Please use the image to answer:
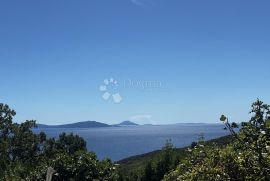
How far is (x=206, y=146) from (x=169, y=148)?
2489 cm

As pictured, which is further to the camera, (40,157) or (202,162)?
(40,157)

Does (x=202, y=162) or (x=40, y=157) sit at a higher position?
(x=202, y=162)

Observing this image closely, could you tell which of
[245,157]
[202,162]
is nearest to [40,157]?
[202,162]

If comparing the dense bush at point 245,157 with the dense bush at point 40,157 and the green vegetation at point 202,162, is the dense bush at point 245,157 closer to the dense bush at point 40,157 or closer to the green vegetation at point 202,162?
the green vegetation at point 202,162

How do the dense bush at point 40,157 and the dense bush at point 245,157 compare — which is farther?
the dense bush at point 40,157

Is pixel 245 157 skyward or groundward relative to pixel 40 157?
skyward

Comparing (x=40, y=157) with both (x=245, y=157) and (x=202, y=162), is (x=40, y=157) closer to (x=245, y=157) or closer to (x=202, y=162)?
(x=202, y=162)

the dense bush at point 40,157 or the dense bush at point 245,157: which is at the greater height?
the dense bush at point 245,157

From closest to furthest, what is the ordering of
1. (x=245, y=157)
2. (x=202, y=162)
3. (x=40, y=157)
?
(x=245, y=157), (x=202, y=162), (x=40, y=157)

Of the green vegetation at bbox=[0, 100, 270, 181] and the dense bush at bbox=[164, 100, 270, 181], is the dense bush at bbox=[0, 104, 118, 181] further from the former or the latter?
the dense bush at bbox=[164, 100, 270, 181]

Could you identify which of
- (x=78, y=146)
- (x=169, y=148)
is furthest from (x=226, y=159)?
(x=78, y=146)

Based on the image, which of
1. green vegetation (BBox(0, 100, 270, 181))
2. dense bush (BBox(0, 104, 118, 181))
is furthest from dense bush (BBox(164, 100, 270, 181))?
dense bush (BBox(0, 104, 118, 181))

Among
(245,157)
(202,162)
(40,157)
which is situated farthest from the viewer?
(40,157)

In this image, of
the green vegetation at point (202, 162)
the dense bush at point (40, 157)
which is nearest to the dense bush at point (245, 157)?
the green vegetation at point (202, 162)
